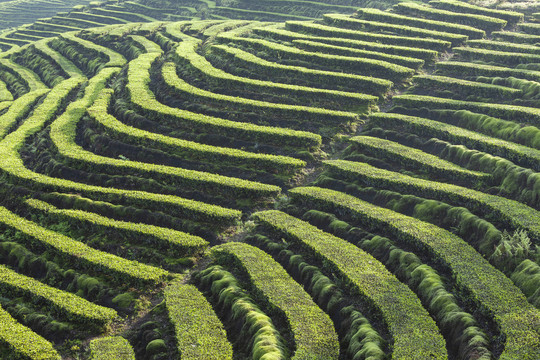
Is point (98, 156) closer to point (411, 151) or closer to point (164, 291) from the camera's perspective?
point (164, 291)

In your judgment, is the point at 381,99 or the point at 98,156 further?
the point at 381,99

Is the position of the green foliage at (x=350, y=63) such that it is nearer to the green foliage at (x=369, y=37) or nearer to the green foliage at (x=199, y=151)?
the green foliage at (x=369, y=37)

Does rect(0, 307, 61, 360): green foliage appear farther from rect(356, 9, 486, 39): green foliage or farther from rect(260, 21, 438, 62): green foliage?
rect(356, 9, 486, 39): green foliage

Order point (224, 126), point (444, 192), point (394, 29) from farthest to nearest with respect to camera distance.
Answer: point (394, 29) → point (224, 126) → point (444, 192)

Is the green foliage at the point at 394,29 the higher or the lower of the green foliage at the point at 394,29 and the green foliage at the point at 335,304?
the higher

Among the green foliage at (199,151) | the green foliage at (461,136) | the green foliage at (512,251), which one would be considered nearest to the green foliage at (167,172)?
the green foliage at (199,151)

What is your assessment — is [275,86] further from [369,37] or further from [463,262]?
[463,262]

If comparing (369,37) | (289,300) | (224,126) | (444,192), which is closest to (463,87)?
(369,37)

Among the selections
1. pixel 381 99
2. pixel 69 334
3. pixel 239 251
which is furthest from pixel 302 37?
pixel 69 334

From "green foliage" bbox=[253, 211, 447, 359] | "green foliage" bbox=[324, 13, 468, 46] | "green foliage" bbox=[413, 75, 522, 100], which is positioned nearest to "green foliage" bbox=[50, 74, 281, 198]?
"green foliage" bbox=[253, 211, 447, 359]
